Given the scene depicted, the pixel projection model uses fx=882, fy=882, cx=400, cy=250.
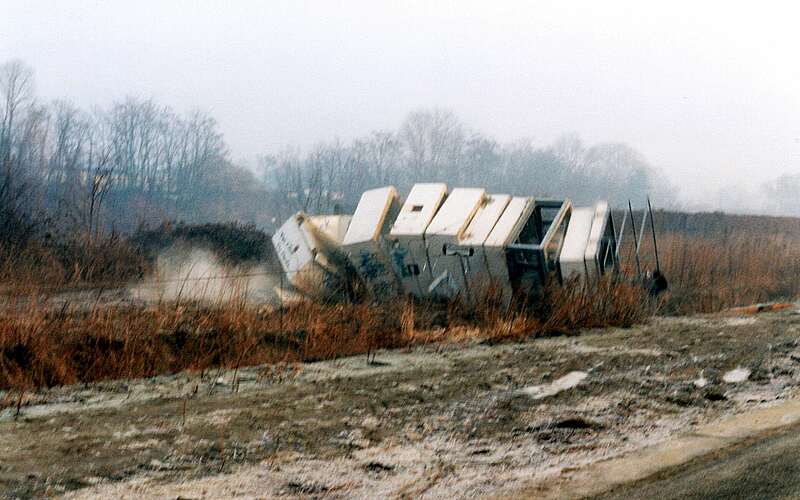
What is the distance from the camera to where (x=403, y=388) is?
930 cm

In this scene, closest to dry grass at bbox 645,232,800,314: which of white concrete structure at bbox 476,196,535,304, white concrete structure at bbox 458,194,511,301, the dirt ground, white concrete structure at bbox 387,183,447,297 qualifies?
white concrete structure at bbox 476,196,535,304

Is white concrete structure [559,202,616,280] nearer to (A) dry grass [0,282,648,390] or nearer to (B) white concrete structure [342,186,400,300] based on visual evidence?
(A) dry grass [0,282,648,390]

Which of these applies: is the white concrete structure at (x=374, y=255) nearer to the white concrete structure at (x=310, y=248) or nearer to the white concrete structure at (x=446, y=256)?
the white concrete structure at (x=310, y=248)

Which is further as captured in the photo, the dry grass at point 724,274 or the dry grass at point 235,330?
the dry grass at point 724,274

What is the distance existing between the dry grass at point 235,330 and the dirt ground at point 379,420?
0.43 m

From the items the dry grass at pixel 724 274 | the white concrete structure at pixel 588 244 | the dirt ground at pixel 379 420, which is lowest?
the dirt ground at pixel 379 420

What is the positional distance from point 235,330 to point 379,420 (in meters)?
3.66

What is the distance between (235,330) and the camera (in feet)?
36.1

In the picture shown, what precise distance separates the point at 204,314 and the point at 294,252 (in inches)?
184

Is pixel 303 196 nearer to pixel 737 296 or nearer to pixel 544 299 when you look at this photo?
pixel 737 296

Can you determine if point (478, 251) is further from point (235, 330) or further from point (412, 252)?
point (235, 330)

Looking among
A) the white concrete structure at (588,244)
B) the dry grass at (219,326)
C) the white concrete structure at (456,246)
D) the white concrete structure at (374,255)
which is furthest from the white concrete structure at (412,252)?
the white concrete structure at (588,244)

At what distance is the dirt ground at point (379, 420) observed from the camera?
607 centimetres

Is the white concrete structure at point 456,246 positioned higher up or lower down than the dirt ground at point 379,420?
higher up
